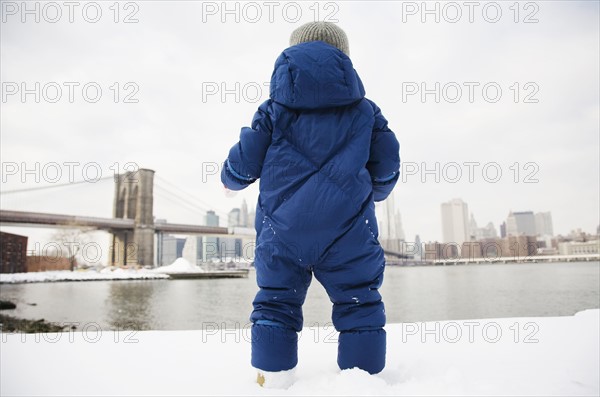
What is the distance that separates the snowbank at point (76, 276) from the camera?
24.0 metres

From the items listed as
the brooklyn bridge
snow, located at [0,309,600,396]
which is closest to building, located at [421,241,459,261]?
snow, located at [0,309,600,396]

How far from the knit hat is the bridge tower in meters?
23.9

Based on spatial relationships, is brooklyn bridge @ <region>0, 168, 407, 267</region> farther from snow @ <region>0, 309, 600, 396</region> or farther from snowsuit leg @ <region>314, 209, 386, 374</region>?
snowsuit leg @ <region>314, 209, 386, 374</region>

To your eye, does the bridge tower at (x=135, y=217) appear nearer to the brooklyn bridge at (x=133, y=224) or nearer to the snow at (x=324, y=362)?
the brooklyn bridge at (x=133, y=224)

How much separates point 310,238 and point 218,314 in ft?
33.4

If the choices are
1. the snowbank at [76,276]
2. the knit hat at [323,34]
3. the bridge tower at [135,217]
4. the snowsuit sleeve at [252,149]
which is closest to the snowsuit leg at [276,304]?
the snowsuit sleeve at [252,149]

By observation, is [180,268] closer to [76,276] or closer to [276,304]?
[76,276]

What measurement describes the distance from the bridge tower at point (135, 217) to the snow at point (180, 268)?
326cm

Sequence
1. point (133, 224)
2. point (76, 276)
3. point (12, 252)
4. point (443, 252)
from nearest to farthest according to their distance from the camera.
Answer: point (443, 252)
point (12, 252)
point (133, 224)
point (76, 276)

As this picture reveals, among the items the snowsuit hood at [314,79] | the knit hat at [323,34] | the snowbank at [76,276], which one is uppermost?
the knit hat at [323,34]

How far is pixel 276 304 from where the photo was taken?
1102 millimetres

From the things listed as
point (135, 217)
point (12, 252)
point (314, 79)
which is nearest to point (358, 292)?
point (314, 79)

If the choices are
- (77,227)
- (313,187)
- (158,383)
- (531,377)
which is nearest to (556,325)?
(531,377)

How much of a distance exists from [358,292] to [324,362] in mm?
342
